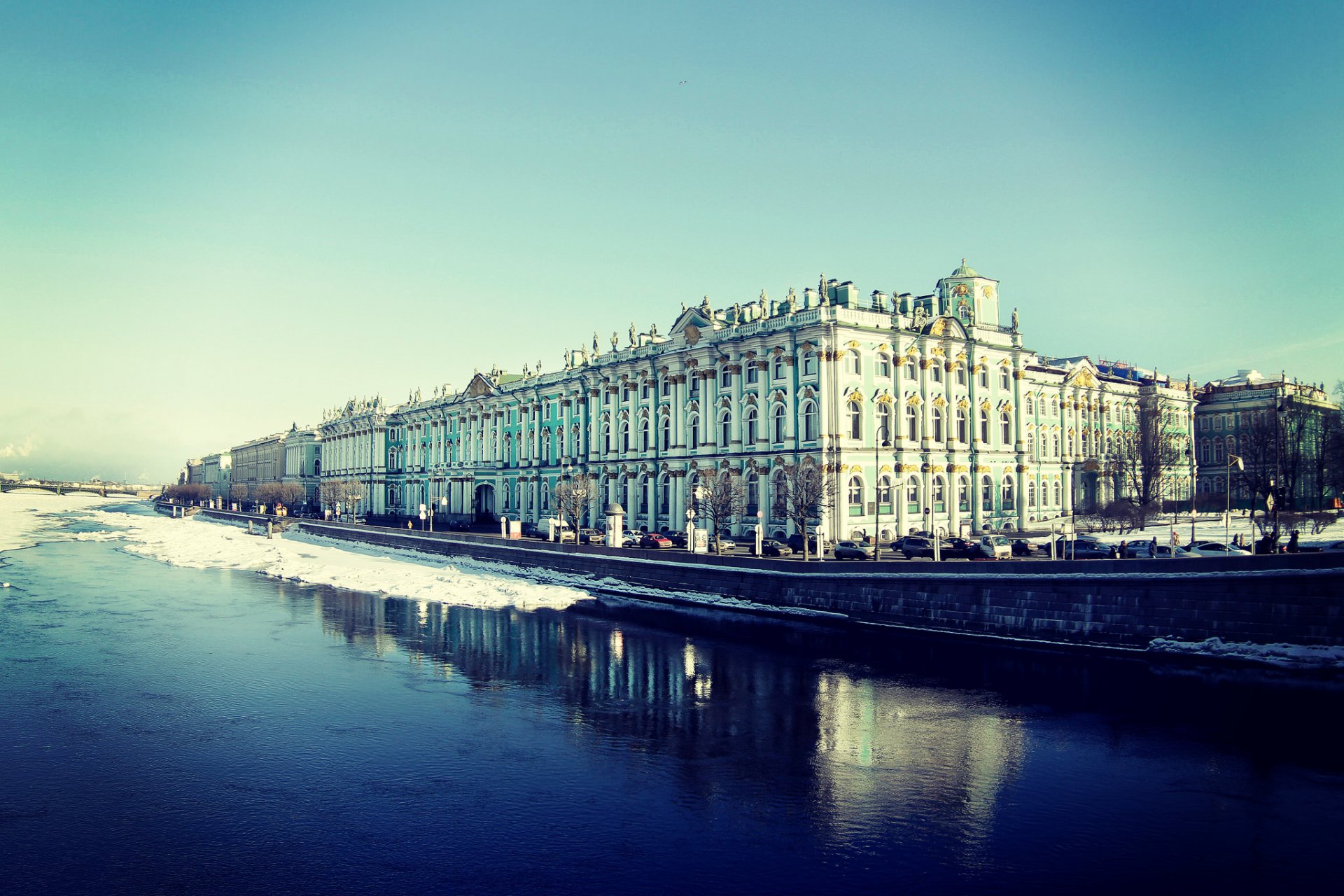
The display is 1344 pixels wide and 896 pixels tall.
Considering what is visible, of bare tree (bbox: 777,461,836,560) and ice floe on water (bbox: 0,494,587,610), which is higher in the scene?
bare tree (bbox: 777,461,836,560)

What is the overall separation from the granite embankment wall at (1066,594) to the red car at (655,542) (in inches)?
264

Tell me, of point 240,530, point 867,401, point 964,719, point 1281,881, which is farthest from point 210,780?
point 240,530

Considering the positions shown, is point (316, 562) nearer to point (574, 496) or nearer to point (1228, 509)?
point (574, 496)

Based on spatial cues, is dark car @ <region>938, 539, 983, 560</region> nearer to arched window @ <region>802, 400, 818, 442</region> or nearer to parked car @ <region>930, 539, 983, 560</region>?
parked car @ <region>930, 539, 983, 560</region>

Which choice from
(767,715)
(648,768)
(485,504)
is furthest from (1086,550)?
(485,504)

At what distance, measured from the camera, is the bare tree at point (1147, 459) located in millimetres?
70438

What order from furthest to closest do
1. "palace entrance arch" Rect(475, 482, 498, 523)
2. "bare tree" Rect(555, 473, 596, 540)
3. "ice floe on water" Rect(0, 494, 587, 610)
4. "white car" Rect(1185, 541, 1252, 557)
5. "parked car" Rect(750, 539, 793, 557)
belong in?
"palace entrance arch" Rect(475, 482, 498, 523)
"bare tree" Rect(555, 473, 596, 540)
"ice floe on water" Rect(0, 494, 587, 610)
"parked car" Rect(750, 539, 793, 557)
"white car" Rect(1185, 541, 1252, 557)

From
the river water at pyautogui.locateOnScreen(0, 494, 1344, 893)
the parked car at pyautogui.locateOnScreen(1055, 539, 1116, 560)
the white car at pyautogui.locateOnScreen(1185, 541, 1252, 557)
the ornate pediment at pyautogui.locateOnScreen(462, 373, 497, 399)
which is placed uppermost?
the ornate pediment at pyautogui.locateOnScreen(462, 373, 497, 399)

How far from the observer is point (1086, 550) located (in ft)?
138

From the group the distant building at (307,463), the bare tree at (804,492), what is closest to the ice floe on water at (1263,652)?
the bare tree at (804,492)

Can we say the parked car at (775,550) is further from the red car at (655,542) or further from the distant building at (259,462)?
the distant building at (259,462)

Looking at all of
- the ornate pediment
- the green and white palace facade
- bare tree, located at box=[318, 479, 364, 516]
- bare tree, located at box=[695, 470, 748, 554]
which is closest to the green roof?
the green and white palace facade

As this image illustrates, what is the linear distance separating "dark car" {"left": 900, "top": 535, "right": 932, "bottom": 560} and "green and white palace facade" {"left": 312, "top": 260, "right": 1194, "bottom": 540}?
131 inches

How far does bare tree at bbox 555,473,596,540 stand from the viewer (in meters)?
63.3
